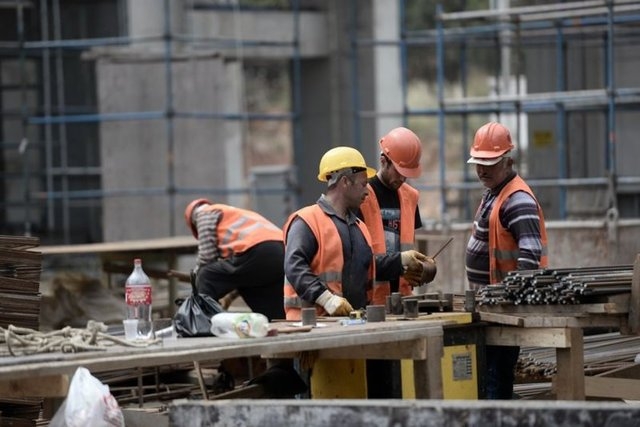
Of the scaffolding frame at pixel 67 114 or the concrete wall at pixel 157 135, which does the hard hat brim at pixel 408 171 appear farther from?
the concrete wall at pixel 157 135

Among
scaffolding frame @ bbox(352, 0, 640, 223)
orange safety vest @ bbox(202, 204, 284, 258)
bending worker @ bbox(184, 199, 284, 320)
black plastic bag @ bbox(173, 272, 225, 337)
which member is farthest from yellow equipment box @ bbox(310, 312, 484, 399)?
scaffolding frame @ bbox(352, 0, 640, 223)

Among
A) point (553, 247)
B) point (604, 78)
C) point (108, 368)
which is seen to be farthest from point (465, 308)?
point (604, 78)

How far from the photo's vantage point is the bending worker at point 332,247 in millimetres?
8891

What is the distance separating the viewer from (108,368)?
6.88 m

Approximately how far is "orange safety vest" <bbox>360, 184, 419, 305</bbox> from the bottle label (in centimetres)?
199

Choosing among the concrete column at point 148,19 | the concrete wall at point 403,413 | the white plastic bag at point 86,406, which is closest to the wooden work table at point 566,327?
the concrete wall at point 403,413

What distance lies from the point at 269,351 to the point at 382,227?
2726 millimetres

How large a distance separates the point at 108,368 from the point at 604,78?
46.5 ft

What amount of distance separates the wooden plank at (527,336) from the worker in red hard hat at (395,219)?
0.98 metres

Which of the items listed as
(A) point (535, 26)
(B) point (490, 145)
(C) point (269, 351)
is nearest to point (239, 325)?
(C) point (269, 351)

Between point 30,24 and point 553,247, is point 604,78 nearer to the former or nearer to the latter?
point 553,247

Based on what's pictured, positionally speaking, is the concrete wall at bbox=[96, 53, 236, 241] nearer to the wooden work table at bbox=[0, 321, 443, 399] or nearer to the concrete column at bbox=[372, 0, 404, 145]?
the concrete column at bbox=[372, 0, 404, 145]

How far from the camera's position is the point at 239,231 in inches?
478

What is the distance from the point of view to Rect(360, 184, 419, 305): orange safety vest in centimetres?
979
